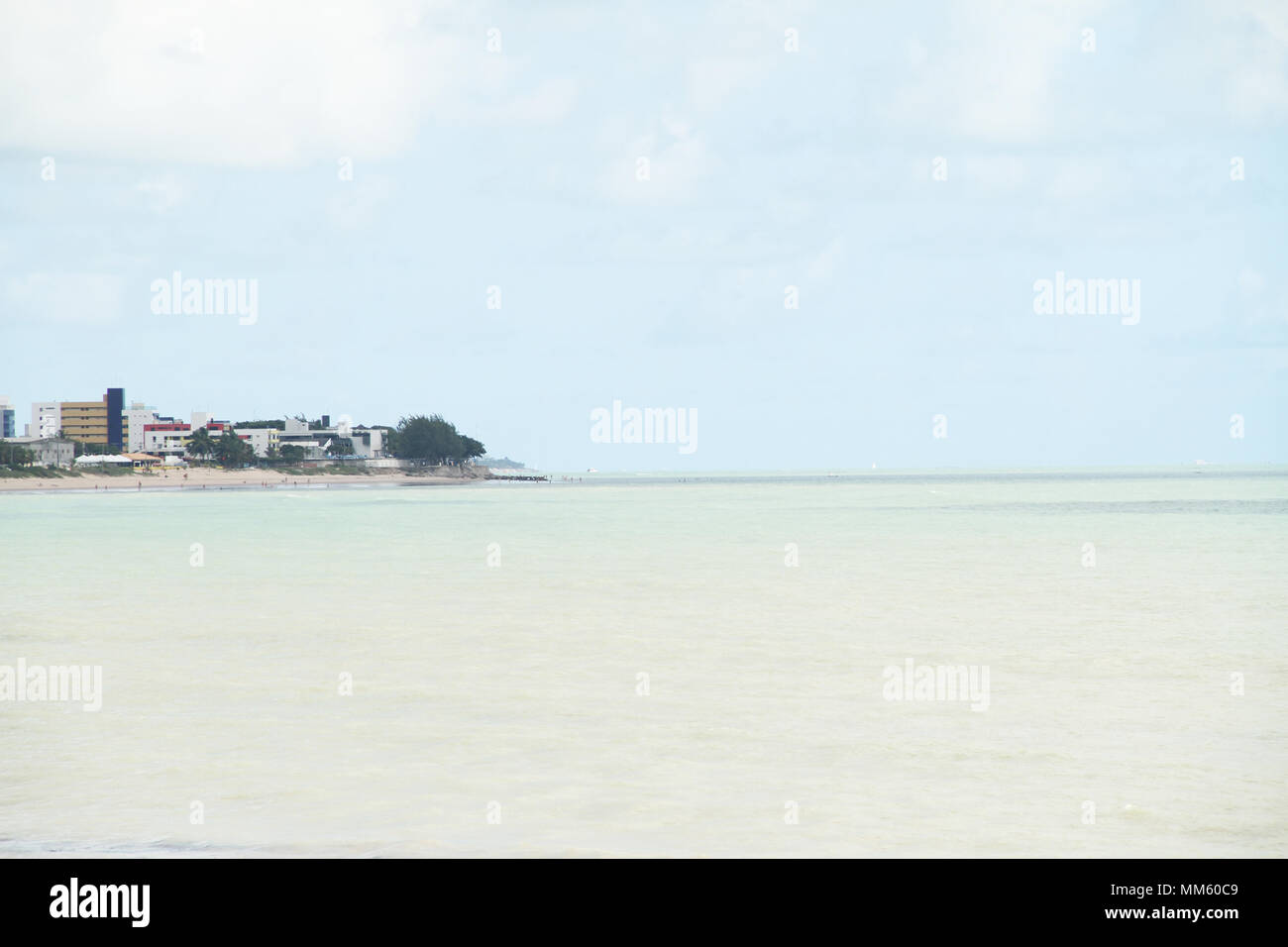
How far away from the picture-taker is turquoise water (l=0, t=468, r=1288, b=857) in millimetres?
10289

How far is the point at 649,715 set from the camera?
14.9 m

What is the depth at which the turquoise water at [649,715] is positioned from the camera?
10289 mm

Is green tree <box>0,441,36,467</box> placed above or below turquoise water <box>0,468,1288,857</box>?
above

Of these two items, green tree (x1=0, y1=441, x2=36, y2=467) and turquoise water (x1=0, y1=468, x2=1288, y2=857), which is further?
green tree (x1=0, y1=441, x2=36, y2=467)

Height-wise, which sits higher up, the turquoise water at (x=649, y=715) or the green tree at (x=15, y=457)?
the green tree at (x=15, y=457)

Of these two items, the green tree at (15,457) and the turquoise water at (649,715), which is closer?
the turquoise water at (649,715)

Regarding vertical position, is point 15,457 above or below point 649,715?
above

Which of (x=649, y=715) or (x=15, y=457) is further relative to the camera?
(x=15, y=457)

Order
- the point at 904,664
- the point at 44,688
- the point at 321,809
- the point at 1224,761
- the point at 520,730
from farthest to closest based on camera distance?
the point at 904,664
the point at 44,688
the point at 520,730
the point at 1224,761
the point at 321,809
